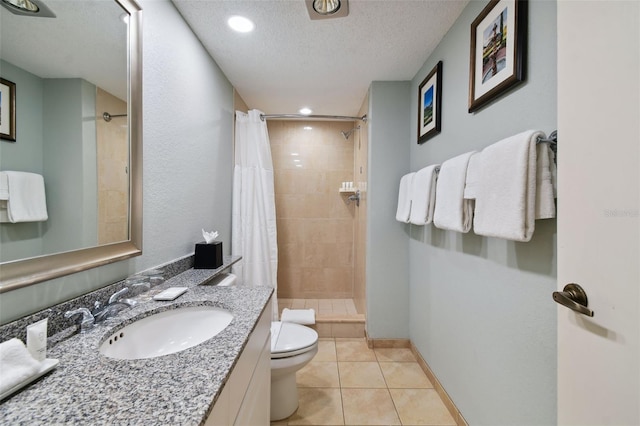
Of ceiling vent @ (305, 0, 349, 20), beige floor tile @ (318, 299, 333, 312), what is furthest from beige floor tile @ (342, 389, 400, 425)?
ceiling vent @ (305, 0, 349, 20)

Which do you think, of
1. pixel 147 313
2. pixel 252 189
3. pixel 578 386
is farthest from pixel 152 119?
pixel 578 386

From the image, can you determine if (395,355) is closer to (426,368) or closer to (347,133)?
(426,368)

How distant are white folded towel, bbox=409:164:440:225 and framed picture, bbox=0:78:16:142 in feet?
5.55

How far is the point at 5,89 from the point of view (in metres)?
0.63

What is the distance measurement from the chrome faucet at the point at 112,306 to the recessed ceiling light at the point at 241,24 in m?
1.49

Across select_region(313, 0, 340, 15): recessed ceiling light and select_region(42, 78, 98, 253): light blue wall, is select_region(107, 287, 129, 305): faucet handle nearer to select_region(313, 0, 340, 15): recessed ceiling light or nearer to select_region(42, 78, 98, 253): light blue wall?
select_region(42, 78, 98, 253): light blue wall

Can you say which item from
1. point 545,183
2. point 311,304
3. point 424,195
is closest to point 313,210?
point 311,304

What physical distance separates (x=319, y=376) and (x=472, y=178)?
1666 millimetres

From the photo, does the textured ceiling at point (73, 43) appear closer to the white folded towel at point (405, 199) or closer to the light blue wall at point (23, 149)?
the light blue wall at point (23, 149)

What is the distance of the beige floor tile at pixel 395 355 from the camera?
80.6 inches

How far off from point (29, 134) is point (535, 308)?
65.8 inches

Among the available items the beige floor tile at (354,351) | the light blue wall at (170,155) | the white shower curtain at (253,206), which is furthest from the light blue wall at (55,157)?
the beige floor tile at (354,351)

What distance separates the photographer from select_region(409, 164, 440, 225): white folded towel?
A: 154 cm

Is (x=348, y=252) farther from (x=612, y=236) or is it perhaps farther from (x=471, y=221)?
(x=612, y=236)
